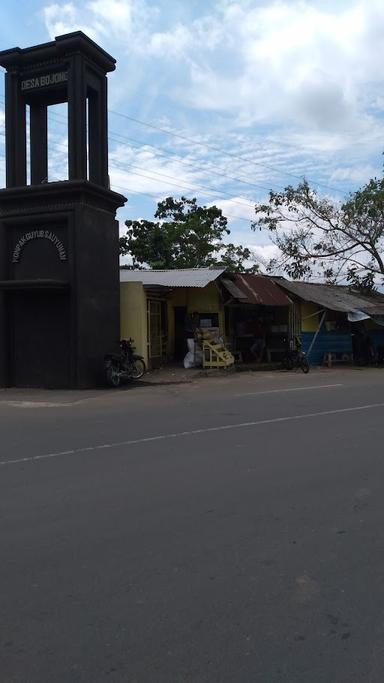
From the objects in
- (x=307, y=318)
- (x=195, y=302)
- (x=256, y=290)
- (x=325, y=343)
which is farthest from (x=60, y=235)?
(x=325, y=343)

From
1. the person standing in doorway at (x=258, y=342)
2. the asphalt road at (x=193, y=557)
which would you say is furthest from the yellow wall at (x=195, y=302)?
the asphalt road at (x=193, y=557)

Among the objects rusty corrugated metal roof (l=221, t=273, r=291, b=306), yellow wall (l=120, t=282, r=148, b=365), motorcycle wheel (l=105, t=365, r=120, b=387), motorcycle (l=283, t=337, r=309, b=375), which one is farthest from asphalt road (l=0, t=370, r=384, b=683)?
rusty corrugated metal roof (l=221, t=273, r=291, b=306)

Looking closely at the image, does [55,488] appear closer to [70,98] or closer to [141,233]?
[70,98]

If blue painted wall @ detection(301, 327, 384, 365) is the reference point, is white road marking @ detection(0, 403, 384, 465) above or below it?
below

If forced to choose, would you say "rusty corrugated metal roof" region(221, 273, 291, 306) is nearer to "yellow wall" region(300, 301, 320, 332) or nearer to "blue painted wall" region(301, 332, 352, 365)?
"yellow wall" region(300, 301, 320, 332)

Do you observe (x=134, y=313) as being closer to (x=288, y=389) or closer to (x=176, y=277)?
(x=176, y=277)

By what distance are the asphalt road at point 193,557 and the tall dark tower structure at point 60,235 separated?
7264 mm

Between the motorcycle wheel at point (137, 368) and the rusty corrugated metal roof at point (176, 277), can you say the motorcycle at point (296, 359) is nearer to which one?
the rusty corrugated metal roof at point (176, 277)

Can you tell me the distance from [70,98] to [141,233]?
2153 centimetres

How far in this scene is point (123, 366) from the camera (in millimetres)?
16453

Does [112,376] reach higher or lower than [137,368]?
lower

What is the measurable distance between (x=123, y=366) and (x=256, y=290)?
728cm

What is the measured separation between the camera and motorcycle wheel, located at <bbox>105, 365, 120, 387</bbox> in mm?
15914

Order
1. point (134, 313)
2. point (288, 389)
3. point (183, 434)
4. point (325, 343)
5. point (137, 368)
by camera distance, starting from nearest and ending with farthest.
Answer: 1. point (183, 434)
2. point (288, 389)
3. point (137, 368)
4. point (134, 313)
5. point (325, 343)
